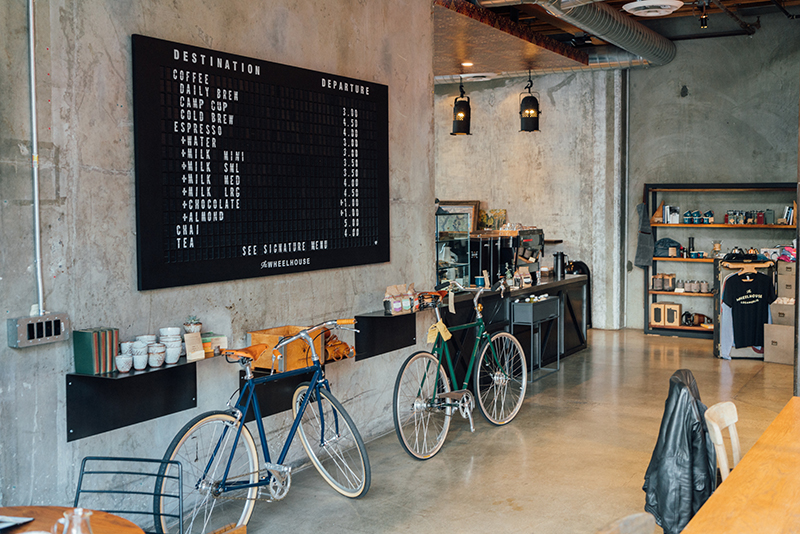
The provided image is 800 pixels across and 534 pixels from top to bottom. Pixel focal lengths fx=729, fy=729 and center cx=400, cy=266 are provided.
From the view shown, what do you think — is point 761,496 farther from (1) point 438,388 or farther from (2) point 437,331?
(1) point 438,388

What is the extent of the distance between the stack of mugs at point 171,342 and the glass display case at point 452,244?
359 cm

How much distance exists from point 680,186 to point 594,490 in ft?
21.6

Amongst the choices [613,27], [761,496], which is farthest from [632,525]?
[613,27]

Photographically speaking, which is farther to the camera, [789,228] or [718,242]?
[718,242]

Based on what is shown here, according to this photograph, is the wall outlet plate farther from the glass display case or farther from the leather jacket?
the glass display case

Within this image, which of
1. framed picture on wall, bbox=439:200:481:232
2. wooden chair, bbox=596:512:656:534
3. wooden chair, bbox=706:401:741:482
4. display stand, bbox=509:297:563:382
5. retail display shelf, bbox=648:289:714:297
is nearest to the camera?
wooden chair, bbox=596:512:656:534

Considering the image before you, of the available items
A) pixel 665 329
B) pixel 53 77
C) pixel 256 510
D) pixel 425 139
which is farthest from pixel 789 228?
pixel 53 77

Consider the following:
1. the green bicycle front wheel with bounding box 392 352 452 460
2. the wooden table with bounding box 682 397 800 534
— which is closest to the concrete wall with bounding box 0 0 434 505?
the green bicycle front wheel with bounding box 392 352 452 460

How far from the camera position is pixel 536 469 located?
15.9 ft

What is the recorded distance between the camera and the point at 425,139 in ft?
20.0

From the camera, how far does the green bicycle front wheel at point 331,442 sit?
428 cm

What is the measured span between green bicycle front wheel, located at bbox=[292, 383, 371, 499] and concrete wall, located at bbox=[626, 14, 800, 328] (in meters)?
7.11

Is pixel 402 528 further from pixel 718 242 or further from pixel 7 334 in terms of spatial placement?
pixel 718 242

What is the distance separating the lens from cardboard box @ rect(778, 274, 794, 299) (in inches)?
341
